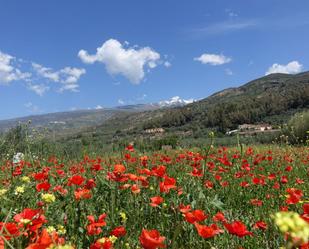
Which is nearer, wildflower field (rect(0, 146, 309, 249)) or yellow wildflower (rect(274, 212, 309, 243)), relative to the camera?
yellow wildflower (rect(274, 212, 309, 243))

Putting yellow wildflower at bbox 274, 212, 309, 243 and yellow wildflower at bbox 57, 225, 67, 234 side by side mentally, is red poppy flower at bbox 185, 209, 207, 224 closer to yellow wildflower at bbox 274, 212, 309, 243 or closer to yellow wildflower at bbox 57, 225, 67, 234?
yellow wildflower at bbox 57, 225, 67, 234

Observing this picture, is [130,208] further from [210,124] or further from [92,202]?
[210,124]

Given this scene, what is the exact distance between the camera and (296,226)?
27.6 inches

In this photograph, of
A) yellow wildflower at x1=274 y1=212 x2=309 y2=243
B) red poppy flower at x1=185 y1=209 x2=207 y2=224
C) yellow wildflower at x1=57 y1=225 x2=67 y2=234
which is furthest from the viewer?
yellow wildflower at x1=57 y1=225 x2=67 y2=234

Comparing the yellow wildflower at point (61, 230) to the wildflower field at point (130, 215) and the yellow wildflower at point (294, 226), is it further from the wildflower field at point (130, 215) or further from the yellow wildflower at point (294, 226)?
the yellow wildflower at point (294, 226)

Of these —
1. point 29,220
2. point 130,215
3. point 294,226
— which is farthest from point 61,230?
point 294,226

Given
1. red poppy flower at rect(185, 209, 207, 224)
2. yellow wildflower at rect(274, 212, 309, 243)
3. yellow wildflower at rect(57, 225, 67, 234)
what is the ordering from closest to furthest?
yellow wildflower at rect(274, 212, 309, 243) → red poppy flower at rect(185, 209, 207, 224) → yellow wildflower at rect(57, 225, 67, 234)

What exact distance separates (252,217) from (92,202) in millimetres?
1514

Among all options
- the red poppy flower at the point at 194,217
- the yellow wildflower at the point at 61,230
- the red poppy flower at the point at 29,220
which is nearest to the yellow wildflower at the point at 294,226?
the red poppy flower at the point at 194,217

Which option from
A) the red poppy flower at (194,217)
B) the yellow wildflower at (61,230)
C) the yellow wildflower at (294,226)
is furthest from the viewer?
the yellow wildflower at (61,230)

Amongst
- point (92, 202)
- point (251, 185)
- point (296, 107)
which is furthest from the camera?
point (296, 107)

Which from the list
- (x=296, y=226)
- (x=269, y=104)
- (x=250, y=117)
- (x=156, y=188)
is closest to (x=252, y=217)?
(x=156, y=188)

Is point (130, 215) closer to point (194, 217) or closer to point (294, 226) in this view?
point (194, 217)

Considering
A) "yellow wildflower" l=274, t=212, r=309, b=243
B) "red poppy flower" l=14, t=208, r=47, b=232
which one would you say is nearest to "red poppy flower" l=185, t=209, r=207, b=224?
"red poppy flower" l=14, t=208, r=47, b=232
